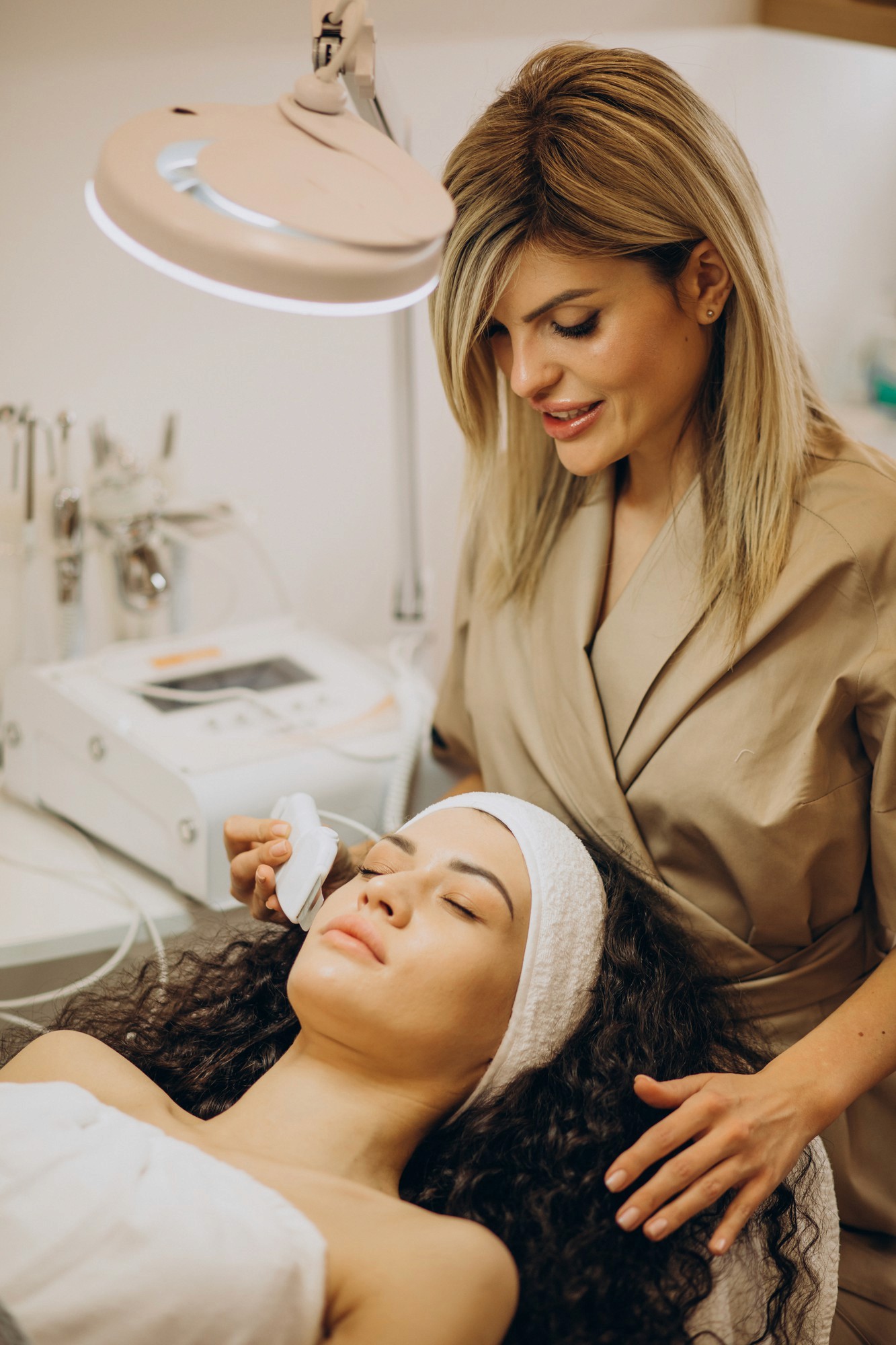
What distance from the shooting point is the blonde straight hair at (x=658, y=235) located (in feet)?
3.55

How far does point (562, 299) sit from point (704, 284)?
146 mm

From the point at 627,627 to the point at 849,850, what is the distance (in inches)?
13.0

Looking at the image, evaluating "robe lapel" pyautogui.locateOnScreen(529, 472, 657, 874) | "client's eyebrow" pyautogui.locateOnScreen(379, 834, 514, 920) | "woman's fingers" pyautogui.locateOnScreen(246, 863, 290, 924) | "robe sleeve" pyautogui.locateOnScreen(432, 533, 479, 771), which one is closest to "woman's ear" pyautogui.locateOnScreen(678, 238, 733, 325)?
"robe lapel" pyautogui.locateOnScreen(529, 472, 657, 874)

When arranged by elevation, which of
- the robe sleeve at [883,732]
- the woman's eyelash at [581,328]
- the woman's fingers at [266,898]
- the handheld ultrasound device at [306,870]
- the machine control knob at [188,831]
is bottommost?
the machine control knob at [188,831]

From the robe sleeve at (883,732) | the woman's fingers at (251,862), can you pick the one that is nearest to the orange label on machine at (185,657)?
the woman's fingers at (251,862)

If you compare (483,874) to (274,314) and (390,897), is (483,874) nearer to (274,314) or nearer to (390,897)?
(390,897)

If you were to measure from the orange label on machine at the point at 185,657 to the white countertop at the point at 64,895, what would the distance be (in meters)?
0.26

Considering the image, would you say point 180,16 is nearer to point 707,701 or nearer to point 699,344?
point 699,344

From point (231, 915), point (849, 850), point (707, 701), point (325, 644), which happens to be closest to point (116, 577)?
point (325, 644)

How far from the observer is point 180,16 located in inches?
66.9

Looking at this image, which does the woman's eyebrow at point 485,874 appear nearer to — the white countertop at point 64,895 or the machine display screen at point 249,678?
the white countertop at point 64,895

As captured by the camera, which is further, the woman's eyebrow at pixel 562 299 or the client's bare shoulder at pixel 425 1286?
the woman's eyebrow at pixel 562 299

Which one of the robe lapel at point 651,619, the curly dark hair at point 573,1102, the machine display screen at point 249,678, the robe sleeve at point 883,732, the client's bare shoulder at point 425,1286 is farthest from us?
the machine display screen at point 249,678

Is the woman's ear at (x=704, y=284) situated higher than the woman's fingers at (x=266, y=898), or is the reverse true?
the woman's ear at (x=704, y=284)
